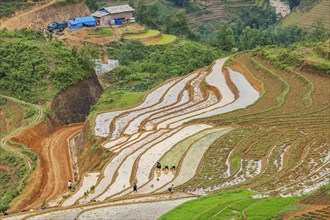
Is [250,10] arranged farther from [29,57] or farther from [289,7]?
[29,57]

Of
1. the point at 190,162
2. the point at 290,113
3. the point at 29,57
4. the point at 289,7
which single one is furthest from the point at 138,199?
the point at 289,7

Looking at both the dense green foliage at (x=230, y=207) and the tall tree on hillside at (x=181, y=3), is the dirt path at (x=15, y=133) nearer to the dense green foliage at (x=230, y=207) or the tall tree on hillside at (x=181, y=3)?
the dense green foliage at (x=230, y=207)

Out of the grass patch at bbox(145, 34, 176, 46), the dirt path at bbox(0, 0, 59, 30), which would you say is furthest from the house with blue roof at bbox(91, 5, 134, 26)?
the dirt path at bbox(0, 0, 59, 30)

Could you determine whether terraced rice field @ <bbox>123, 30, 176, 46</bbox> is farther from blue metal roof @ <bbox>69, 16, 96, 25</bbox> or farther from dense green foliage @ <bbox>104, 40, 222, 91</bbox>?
blue metal roof @ <bbox>69, 16, 96, 25</bbox>

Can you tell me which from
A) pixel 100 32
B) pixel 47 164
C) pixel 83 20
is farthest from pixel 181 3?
pixel 47 164

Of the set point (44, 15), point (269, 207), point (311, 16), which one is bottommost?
point (311, 16)

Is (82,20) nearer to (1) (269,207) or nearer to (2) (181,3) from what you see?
(2) (181,3)

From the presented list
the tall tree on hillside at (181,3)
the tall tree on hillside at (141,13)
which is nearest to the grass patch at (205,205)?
the tall tree on hillside at (141,13)

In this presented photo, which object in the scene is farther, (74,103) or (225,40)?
(225,40)
